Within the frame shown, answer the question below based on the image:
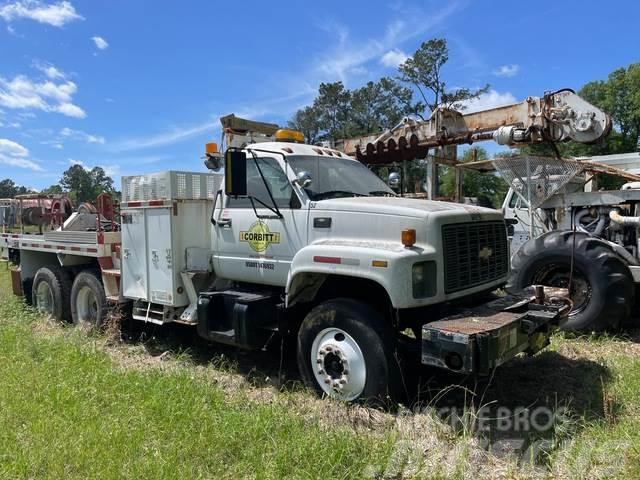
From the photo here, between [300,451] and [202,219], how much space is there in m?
3.39

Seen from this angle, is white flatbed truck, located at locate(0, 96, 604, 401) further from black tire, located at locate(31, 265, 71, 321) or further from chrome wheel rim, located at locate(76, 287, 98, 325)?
black tire, located at locate(31, 265, 71, 321)

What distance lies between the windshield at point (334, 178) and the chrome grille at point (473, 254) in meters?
1.19

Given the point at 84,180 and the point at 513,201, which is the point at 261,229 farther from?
the point at 84,180

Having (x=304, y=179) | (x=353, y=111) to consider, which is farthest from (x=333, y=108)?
(x=304, y=179)

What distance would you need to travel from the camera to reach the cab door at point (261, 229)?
519 centimetres

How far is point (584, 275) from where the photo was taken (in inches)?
261

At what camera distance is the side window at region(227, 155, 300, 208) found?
5.28m

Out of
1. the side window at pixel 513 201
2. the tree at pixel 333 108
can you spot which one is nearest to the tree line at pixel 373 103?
the tree at pixel 333 108

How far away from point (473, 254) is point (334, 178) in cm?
162

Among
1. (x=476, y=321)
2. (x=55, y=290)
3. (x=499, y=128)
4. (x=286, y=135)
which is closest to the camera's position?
(x=476, y=321)

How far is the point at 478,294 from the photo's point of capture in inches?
202

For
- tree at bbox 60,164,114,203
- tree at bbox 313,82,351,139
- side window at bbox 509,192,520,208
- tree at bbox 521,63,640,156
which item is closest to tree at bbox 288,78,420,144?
tree at bbox 313,82,351,139

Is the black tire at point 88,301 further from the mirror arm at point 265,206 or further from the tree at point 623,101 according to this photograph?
the tree at point 623,101

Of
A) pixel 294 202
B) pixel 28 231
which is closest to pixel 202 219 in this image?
pixel 294 202
